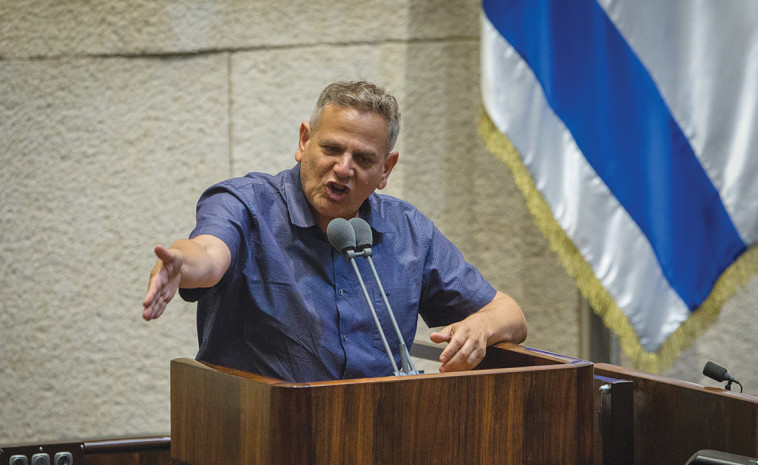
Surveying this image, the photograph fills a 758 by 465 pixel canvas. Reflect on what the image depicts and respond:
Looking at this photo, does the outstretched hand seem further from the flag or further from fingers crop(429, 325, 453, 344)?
the flag

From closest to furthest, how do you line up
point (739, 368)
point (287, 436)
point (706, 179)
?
1. point (287, 436)
2. point (706, 179)
3. point (739, 368)

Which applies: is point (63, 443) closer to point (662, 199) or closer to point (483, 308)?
point (483, 308)

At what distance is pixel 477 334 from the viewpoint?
1811 millimetres

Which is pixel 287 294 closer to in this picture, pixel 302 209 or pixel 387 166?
pixel 302 209

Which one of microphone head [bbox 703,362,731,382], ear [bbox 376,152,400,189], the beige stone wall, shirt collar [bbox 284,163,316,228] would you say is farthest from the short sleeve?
the beige stone wall

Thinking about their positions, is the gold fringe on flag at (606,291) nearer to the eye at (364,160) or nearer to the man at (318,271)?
the man at (318,271)

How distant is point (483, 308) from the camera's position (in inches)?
83.0

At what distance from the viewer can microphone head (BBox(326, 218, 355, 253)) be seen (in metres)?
1.60

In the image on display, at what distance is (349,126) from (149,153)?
138 centimetres

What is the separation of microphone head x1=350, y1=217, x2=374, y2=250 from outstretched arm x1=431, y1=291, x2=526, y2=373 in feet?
0.70

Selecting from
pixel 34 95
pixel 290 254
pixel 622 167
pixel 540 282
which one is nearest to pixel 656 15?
pixel 622 167

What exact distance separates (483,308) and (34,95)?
1910 millimetres

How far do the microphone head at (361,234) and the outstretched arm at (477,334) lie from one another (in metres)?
0.21

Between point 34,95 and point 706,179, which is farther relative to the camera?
point 34,95
